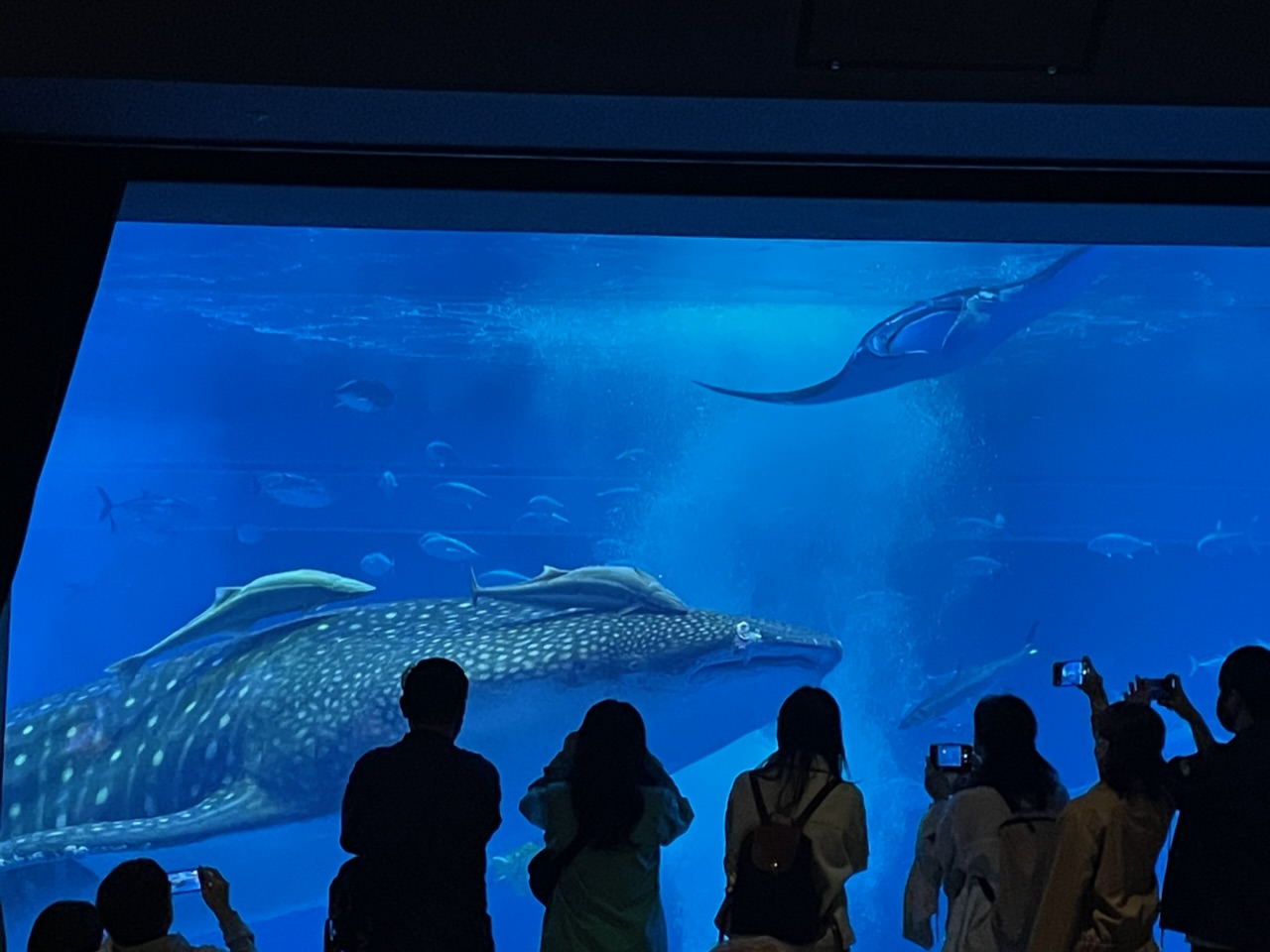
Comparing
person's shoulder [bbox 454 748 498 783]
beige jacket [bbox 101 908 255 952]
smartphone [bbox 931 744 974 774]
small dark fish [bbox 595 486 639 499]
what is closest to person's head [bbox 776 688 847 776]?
smartphone [bbox 931 744 974 774]

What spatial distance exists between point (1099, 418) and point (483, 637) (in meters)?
35.3

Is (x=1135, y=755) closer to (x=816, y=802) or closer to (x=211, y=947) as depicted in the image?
(x=816, y=802)

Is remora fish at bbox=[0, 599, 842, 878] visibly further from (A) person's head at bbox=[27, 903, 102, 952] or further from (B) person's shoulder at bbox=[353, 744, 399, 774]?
(A) person's head at bbox=[27, 903, 102, 952]

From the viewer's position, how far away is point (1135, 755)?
108 inches

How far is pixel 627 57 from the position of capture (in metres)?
3.56

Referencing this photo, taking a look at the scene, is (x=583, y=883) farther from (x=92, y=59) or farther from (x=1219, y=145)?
(x=1219, y=145)

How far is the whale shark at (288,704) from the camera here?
7586 millimetres

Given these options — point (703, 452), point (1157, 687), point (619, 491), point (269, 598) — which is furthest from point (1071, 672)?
point (619, 491)

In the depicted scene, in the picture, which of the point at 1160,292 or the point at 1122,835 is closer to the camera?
the point at 1122,835

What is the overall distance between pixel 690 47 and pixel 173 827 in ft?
19.3

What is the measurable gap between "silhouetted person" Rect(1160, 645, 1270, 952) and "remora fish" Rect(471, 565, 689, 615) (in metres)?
5.84

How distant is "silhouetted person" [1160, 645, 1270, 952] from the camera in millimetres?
2793

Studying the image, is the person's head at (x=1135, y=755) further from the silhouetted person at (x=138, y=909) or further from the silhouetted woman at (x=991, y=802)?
the silhouetted person at (x=138, y=909)

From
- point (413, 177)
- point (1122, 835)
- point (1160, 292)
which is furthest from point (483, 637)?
point (1160, 292)
